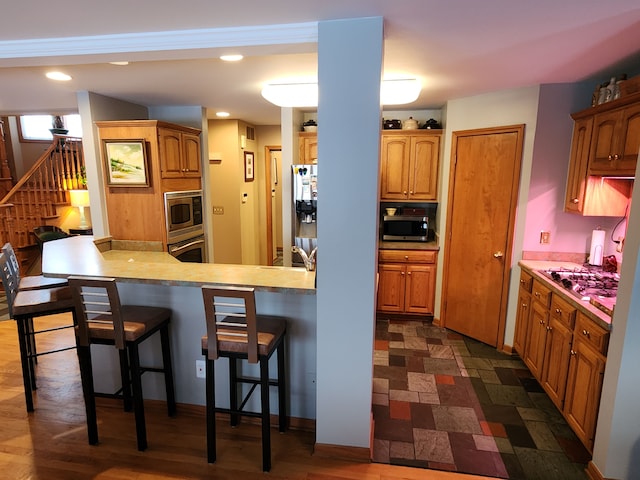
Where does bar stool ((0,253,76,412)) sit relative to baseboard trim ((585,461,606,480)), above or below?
above

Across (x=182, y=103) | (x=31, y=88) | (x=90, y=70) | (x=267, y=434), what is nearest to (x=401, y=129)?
(x=182, y=103)

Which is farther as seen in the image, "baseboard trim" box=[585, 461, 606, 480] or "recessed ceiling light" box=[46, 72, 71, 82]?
"recessed ceiling light" box=[46, 72, 71, 82]

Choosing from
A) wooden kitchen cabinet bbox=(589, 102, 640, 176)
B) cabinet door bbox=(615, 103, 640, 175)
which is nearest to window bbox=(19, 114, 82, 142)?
wooden kitchen cabinet bbox=(589, 102, 640, 176)

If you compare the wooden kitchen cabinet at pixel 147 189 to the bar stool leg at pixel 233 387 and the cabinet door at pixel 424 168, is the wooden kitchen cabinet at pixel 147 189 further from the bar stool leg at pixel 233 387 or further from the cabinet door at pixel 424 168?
the cabinet door at pixel 424 168

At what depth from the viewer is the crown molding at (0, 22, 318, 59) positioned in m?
1.87

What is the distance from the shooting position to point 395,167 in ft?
13.7

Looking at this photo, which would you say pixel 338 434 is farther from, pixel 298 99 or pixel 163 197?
pixel 163 197

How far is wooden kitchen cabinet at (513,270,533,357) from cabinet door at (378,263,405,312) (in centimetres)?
120

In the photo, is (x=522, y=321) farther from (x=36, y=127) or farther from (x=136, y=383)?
(x=36, y=127)

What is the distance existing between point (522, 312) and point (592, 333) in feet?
3.62

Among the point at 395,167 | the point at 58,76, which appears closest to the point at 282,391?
→ the point at 395,167

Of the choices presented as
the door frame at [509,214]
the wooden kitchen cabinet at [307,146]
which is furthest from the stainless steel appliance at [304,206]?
the door frame at [509,214]

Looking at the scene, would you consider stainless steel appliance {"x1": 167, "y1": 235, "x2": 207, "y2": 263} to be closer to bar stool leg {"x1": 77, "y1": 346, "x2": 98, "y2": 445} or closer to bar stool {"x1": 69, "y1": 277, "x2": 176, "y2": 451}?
bar stool {"x1": 69, "y1": 277, "x2": 176, "y2": 451}

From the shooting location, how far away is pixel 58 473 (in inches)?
78.7
